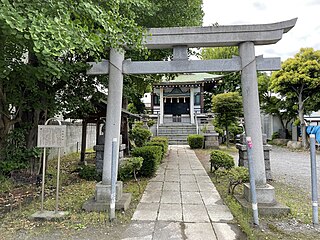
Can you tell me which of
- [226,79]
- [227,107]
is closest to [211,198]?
[227,107]

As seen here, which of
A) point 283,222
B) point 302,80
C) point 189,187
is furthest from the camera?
point 302,80

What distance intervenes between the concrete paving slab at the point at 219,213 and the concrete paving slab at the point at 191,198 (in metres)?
0.36

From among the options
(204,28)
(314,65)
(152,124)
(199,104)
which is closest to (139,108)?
(152,124)

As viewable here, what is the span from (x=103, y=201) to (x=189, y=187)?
2361 mm

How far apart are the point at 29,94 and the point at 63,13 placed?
3.37 meters

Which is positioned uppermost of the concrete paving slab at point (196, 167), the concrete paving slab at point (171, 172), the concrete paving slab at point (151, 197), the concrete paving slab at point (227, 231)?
the concrete paving slab at point (196, 167)

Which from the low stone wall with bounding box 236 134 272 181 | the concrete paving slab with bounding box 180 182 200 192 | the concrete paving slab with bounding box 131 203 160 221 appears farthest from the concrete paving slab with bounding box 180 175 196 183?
the concrete paving slab with bounding box 131 203 160 221

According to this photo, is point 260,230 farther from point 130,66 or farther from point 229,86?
point 229,86

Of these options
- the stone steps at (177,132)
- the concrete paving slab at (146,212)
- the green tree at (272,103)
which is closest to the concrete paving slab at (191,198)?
the concrete paving slab at (146,212)

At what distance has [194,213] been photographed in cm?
382

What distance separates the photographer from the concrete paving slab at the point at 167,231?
2.96 metres

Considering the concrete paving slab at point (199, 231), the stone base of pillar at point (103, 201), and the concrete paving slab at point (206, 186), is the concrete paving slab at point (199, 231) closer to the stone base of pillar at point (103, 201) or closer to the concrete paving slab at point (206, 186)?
the stone base of pillar at point (103, 201)

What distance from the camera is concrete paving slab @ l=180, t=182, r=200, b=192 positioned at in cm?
528

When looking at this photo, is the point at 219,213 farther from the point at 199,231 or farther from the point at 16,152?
the point at 16,152
